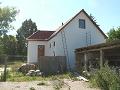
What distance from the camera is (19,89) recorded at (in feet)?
52.5

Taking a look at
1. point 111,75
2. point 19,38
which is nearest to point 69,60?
point 111,75

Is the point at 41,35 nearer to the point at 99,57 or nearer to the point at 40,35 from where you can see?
the point at 40,35

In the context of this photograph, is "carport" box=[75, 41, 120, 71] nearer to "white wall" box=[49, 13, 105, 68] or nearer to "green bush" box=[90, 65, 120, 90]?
"white wall" box=[49, 13, 105, 68]

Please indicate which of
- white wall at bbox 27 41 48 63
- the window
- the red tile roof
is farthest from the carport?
the red tile roof

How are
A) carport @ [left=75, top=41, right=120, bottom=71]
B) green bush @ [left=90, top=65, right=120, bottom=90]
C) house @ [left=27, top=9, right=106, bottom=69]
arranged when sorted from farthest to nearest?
house @ [left=27, top=9, right=106, bottom=69], carport @ [left=75, top=41, right=120, bottom=71], green bush @ [left=90, top=65, right=120, bottom=90]

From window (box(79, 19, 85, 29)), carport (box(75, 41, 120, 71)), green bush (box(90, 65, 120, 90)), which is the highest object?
window (box(79, 19, 85, 29))

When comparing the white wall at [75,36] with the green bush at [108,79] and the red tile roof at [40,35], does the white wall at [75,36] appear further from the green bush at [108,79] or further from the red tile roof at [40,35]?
the green bush at [108,79]

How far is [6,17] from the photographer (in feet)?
201

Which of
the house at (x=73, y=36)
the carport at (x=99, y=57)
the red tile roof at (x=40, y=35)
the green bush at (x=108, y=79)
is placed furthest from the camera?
the red tile roof at (x=40, y=35)

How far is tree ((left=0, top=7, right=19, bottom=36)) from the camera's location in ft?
201

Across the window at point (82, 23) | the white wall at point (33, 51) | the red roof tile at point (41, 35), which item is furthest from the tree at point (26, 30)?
the window at point (82, 23)

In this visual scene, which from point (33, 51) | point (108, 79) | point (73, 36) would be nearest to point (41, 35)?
point (33, 51)

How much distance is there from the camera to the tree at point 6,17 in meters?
61.3

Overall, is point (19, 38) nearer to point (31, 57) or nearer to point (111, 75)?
point (31, 57)
